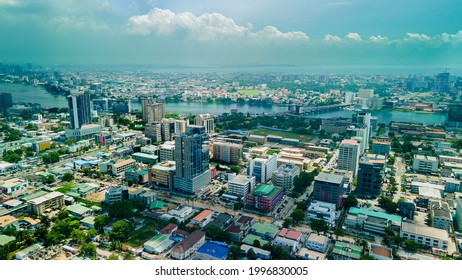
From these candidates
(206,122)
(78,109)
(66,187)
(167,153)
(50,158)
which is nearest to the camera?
(66,187)

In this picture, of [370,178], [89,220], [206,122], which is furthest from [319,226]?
[206,122]

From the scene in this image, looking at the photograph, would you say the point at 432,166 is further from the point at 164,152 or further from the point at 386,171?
the point at 164,152

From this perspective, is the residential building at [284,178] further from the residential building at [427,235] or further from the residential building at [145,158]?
the residential building at [145,158]

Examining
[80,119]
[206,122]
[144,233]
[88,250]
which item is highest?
[80,119]

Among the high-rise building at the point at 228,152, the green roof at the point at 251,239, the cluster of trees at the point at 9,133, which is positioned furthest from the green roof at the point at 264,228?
the cluster of trees at the point at 9,133

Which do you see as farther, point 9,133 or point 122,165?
point 9,133

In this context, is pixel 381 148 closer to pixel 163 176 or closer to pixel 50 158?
pixel 163 176

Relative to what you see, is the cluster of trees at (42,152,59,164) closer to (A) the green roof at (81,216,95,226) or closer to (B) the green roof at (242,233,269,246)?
(A) the green roof at (81,216,95,226)
